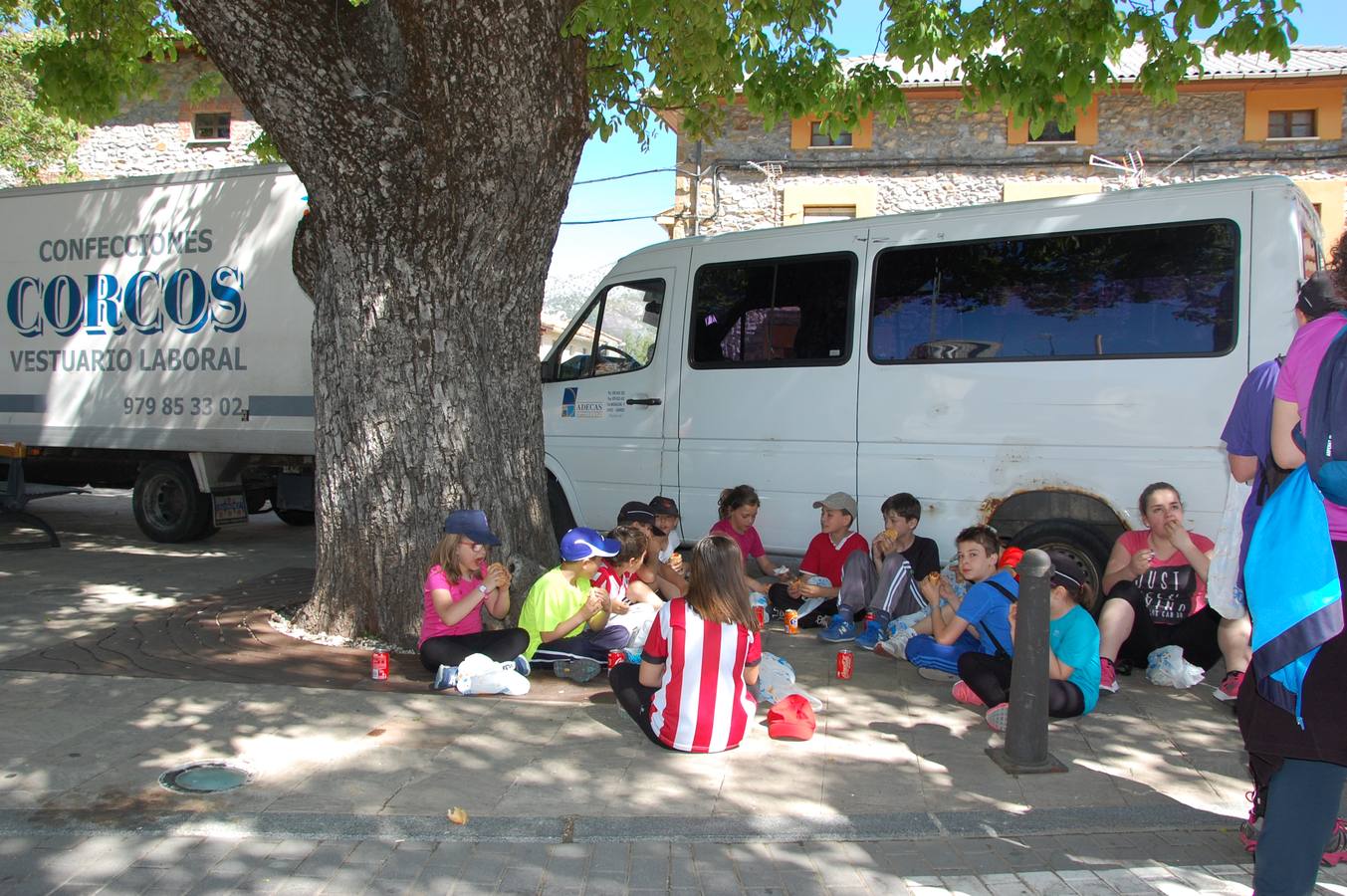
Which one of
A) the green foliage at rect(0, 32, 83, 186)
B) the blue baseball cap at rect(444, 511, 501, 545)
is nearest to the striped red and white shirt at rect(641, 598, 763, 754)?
the blue baseball cap at rect(444, 511, 501, 545)

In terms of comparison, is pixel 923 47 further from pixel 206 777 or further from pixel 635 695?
pixel 206 777

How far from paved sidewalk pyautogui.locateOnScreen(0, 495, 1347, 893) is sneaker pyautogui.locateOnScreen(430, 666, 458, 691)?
10 cm

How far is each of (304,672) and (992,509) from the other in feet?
13.7

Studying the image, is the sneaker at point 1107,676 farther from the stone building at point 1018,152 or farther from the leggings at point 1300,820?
the stone building at point 1018,152

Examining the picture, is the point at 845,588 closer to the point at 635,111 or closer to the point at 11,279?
the point at 635,111

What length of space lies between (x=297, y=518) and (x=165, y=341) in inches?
107

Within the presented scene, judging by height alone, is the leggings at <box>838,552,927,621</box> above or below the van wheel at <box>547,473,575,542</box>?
below

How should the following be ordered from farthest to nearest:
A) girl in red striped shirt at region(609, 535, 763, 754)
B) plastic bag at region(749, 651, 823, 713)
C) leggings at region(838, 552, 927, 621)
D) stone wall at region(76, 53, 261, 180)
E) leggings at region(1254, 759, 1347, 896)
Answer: stone wall at region(76, 53, 261, 180)
leggings at region(838, 552, 927, 621)
plastic bag at region(749, 651, 823, 713)
girl in red striped shirt at region(609, 535, 763, 754)
leggings at region(1254, 759, 1347, 896)

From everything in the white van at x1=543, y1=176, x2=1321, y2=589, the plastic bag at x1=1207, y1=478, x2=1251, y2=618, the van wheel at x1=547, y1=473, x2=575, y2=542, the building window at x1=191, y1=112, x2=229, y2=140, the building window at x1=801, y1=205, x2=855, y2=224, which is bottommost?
the van wheel at x1=547, y1=473, x2=575, y2=542

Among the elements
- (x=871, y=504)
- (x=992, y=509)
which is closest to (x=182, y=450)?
(x=871, y=504)

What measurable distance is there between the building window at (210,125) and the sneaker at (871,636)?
22235 millimetres

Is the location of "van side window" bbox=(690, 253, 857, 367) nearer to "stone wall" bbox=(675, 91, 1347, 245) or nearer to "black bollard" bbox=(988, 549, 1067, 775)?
"black bollard" bbox=(988, 549, 1067, 775)

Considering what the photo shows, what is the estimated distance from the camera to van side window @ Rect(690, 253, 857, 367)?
7340 mm

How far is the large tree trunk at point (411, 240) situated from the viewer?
5.61 m
